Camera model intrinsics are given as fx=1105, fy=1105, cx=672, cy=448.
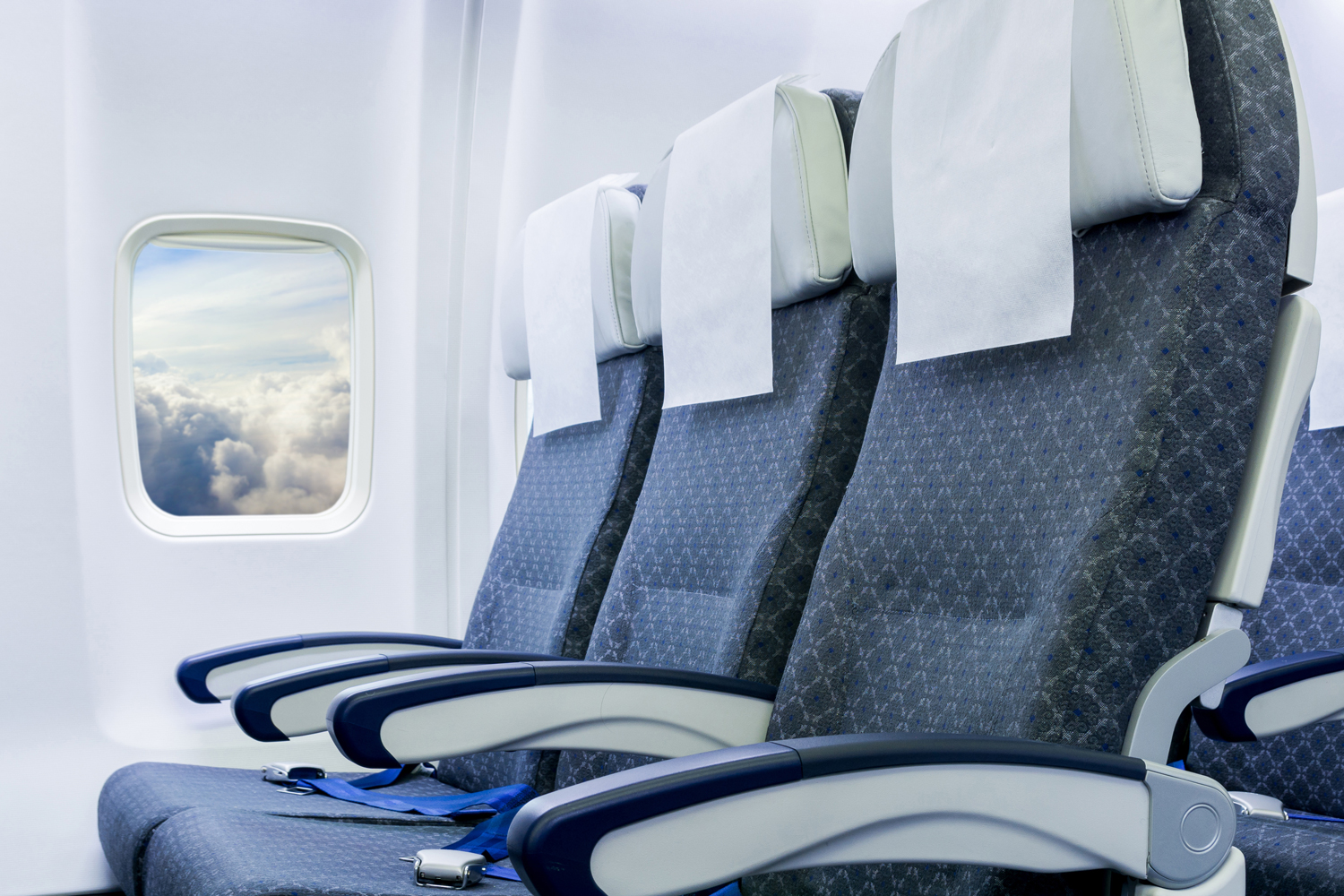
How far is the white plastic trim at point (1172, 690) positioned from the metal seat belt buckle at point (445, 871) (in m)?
0.74

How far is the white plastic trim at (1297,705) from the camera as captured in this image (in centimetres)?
139

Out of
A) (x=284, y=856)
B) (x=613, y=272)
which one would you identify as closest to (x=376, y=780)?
(x=284, y=856)

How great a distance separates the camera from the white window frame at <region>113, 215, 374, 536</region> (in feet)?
9.65

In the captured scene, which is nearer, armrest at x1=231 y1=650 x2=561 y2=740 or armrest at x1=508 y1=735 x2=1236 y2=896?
armrest at x1=508 y1=735 x2=1236 y2=896

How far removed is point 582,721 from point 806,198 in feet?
2.54

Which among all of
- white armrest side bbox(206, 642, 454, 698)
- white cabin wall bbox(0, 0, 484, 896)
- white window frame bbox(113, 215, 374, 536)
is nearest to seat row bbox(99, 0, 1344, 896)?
white armrest side bbox(206, 642, 454, 698)

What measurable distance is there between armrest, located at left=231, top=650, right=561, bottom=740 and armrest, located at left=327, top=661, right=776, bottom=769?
1.06ft

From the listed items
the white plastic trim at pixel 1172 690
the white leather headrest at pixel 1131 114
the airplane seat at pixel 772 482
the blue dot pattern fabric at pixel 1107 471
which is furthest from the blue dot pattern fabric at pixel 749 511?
the white plastic trim at pixel 1172 690

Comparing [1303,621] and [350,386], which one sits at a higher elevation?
Answer: [350,386]

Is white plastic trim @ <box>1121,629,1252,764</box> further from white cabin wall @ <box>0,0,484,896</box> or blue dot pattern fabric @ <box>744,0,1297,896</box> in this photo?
white cabin wall @ <box>0,0,484,896</box>

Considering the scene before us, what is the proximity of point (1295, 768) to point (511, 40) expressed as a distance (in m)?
2.57

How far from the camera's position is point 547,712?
1.38 metres

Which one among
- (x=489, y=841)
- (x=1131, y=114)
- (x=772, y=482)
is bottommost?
(x=489, y=841)

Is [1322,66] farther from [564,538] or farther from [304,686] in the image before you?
[304,686]
